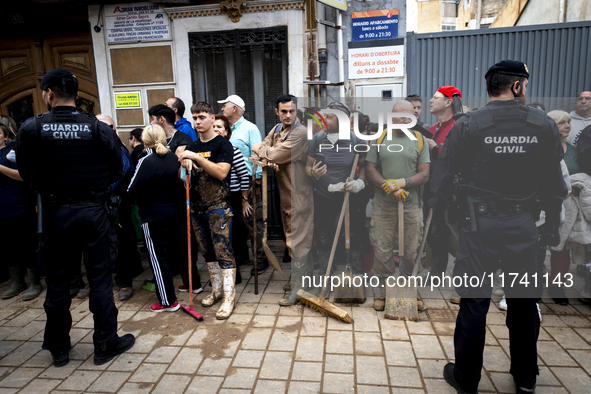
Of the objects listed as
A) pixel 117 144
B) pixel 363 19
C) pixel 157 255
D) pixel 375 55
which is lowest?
pixel 157 255

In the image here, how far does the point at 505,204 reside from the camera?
8.42 ft

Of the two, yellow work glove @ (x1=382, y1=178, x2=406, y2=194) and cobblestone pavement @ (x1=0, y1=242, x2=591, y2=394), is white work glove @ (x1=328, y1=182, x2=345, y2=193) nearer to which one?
yellow work glove @ (x1=382, y1=178, x2=406, y2=194)

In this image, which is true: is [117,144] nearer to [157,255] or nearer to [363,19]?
[157,255]

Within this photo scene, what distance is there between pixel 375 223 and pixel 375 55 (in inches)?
121

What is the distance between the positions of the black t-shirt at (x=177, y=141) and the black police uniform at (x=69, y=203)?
115 centimetres

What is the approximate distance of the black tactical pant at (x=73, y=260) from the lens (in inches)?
117

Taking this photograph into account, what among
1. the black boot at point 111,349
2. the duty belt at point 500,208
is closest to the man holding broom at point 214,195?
the black boot at point 111,349

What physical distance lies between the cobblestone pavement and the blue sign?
3.89 meters

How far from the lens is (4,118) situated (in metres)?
4.40

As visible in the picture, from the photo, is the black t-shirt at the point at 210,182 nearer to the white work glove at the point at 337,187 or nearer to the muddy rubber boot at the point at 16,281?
the white work glove at the point at 337,187

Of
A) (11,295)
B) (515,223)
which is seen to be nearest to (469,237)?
(515,223)

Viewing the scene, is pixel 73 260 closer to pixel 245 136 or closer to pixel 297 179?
pixel 297 179

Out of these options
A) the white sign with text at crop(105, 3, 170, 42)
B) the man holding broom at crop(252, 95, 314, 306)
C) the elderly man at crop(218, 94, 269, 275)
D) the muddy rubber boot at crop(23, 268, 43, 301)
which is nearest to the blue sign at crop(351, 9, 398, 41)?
the elderly man at crop(218, 94, 269, 275)

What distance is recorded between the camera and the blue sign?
5660 millimetres
